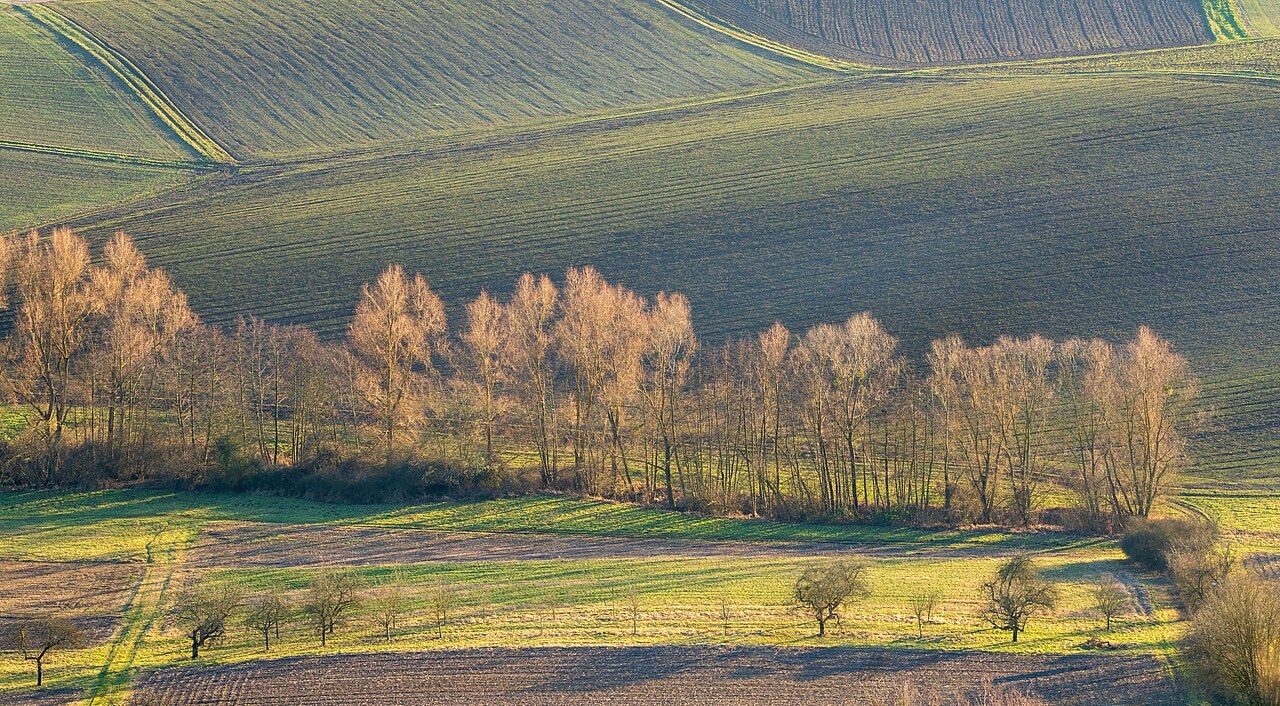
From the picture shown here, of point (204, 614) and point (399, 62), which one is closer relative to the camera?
point (204, 614)

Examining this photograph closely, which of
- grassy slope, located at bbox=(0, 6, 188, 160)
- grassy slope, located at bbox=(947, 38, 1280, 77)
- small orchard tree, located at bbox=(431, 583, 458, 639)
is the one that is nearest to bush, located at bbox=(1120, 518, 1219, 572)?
small orchard tree, located at bbox=(431, 583, 458, 639)

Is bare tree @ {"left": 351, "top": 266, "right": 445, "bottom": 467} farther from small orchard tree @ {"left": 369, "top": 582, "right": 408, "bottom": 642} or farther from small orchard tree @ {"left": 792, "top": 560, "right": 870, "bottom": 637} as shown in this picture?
small orchard tree @ {"left": 792, "top": 560, "right": 870, "bottom": 637}

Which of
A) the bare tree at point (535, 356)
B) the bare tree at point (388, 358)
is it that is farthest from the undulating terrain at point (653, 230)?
the bare tree at point (388, 358)

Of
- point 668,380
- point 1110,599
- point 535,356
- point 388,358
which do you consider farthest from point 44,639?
point 1110,599

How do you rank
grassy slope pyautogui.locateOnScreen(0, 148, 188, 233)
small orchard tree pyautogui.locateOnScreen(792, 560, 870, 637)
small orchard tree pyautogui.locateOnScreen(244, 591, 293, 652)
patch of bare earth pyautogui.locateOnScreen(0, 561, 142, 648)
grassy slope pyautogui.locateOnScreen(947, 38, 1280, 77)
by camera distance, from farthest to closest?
1. grassy slope pyautogui.locateOnScreen(947, 38, 1280, 77)
2. grassy slope pyautogui.locateOnScreen(0, 148, 188, 233)
3. patch of bare earth pyautogui.locateOnScreen(0, 561, 142, 648)
4. small orchard tree pyautogui.locateOnScreen(792, 560, 870, 637)
5. small orchard tree pyautogui.locateOnScreen(244, 591, 293, 652)

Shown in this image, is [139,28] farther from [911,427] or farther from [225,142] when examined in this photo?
[911,427]

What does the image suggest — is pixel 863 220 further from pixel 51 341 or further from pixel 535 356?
pixel 51 341
